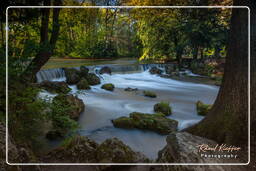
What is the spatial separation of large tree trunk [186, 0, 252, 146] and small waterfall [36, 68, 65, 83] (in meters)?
6.78

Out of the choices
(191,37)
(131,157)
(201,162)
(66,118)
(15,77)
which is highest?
(191,37)

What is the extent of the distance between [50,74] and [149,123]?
5.57m

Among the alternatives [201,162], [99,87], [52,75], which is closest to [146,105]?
[99,87]

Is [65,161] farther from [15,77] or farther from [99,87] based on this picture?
[99,87]

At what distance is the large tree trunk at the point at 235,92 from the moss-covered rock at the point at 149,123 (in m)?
1.85

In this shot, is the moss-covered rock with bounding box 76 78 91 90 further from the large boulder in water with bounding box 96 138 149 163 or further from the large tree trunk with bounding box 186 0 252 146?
the large tree trunk with bounding box 186 0 252 146

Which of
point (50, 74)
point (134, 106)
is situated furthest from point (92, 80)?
point (134, 106)

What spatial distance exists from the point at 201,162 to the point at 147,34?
299cm

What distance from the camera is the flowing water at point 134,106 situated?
376 centimetres

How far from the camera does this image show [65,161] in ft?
7.75

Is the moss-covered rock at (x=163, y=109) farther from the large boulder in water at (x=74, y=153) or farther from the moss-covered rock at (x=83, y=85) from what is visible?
the moss-covered rock at (x=83, y=85)

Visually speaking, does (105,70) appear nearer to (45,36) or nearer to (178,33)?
(178,33)

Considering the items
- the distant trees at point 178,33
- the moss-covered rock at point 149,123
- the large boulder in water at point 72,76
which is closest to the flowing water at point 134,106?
the moss-covered rock at point 149,123

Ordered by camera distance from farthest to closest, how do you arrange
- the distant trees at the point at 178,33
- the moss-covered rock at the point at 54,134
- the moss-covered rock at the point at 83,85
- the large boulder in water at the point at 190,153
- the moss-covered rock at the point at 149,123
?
the moss-covered rock at the point at 83,85 → the moss-covered rock at the point at 149,123 → the moss-covered rock at the point at 54,134 → the distant trees at the point at 178,33 → the large boulder in water at the point at 190,153
